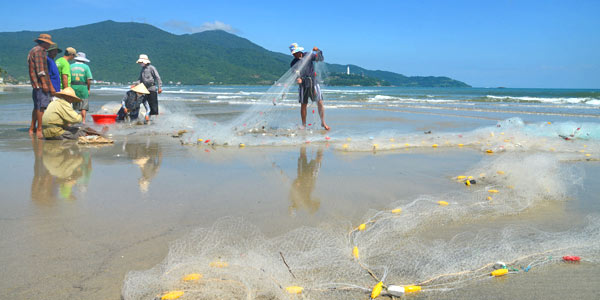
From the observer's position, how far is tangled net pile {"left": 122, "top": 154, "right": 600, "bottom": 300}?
6.55 feet

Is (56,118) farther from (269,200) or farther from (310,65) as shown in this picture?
(269,200)

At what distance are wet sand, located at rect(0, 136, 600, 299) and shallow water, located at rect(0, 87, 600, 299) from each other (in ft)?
0.04

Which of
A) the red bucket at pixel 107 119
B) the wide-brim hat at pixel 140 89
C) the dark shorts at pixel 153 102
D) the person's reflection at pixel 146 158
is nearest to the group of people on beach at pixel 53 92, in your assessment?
the red bucket at pixel 107 119

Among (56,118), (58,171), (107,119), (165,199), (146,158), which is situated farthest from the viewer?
(107,119)

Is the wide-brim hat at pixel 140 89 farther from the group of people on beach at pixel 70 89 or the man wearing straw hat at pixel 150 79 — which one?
the man wearing straw hat at pixel 150 79

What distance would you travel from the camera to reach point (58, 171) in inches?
188

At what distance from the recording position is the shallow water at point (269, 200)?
2.30 m

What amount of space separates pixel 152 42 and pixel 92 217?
16074 centimetres

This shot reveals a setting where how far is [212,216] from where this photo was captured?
3.27 m

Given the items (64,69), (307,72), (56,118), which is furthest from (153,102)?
(307,72)

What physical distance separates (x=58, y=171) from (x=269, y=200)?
288cm

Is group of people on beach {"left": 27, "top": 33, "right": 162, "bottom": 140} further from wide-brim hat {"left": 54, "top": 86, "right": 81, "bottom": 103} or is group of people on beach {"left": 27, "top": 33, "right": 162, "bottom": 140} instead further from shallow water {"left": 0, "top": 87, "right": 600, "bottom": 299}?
shallow water {"left": 0, "top": 87, "right": 600, "bottom": 299}

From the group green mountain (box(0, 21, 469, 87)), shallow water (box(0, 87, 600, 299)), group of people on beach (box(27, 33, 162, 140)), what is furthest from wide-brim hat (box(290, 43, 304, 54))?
green mountain (box(0, 21, 469, 87))

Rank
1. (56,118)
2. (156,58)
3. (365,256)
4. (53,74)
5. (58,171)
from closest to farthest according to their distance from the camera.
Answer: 1. (365,256)
2. (58,171)
3. (56,118)
4. (53,74)
5. (156,58)
